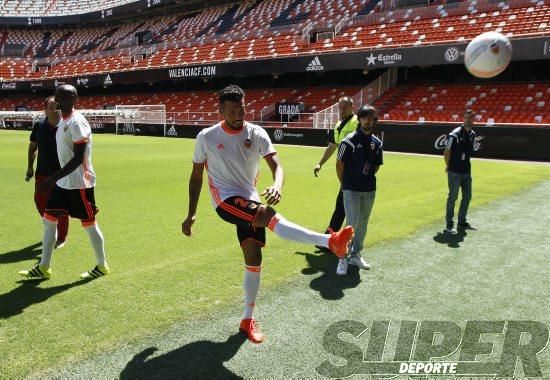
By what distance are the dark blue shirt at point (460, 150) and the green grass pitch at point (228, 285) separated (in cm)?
103

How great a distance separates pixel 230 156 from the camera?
3.57 meters

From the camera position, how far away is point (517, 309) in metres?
→ 4.07

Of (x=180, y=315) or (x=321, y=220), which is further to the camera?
(x=321, y=220)

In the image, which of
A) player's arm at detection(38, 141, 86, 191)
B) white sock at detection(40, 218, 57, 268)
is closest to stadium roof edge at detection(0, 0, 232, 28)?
player's arm at detection(38, 141, 86, 191)

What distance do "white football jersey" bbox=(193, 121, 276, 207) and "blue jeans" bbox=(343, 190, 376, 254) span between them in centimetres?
171

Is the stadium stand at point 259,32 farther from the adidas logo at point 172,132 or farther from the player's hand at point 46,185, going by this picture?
the player's hand at point 46,185

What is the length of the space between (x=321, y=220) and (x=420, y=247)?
2.06 metres

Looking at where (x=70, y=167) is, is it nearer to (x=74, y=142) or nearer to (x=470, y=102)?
(x=74, y=142)

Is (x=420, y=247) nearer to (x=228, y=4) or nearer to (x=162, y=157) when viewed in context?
(x=162, y=157)

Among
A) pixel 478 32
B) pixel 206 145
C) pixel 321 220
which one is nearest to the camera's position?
pixel 206 145

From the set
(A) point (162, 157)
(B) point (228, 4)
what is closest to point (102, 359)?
(A) point (162, 157)

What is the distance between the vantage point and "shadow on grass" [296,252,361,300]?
4520 millimetres

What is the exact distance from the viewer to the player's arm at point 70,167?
4223mm

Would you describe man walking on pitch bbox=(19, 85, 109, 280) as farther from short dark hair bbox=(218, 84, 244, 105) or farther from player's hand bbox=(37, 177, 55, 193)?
short dark hair bbox=(218, 84, 244, 105)
